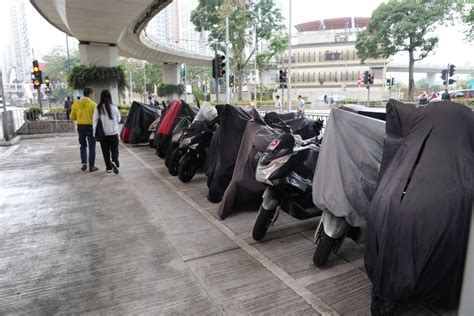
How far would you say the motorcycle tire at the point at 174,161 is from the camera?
654 centimetres

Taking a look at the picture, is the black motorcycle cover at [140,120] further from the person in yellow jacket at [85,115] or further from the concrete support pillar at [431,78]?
the concrete support pillar at [431,78]

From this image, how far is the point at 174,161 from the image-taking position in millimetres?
6598

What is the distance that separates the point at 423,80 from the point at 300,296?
266 ft

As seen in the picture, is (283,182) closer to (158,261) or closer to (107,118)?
(158,261)

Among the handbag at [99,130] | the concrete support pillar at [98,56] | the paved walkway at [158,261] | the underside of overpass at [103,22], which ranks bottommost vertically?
the paved walkway at [158,261]

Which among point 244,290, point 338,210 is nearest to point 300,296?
point 244,290

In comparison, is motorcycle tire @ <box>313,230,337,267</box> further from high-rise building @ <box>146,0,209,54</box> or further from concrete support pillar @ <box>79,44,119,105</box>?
high-rise building @ <box>146,0,209,54</box>

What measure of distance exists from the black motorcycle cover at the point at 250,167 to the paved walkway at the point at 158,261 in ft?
0.72

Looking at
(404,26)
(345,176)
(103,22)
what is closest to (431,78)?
(404,26)

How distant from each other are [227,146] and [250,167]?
81 cm

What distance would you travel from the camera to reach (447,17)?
30.5m

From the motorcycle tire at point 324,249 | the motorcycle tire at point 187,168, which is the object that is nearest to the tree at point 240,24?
the motorcycle tire at point 187,168

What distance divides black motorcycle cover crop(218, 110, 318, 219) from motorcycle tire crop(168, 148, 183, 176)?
2340 mm

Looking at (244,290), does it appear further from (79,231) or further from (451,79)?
(451,79)
